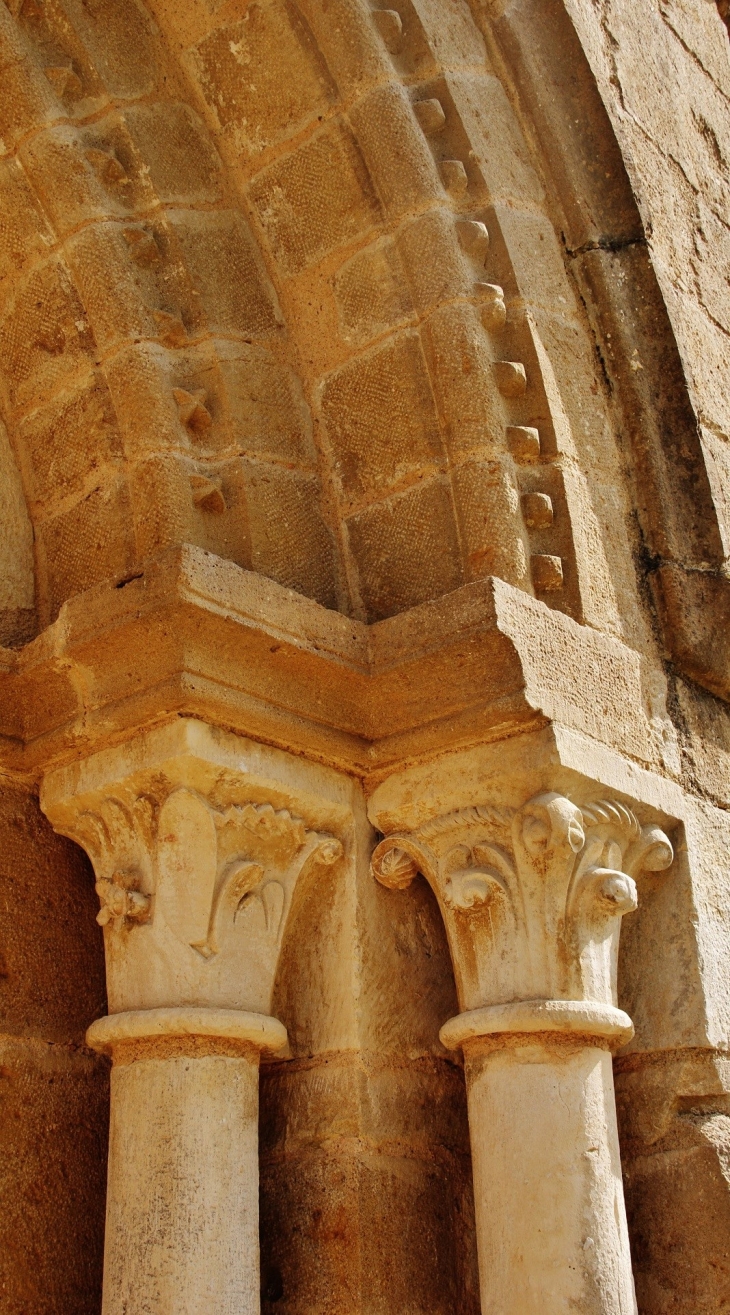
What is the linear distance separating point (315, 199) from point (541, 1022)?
64.9 inches

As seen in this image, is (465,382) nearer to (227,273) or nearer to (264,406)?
(264,406)

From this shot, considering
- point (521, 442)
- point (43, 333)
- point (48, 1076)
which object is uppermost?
point (43, 333)

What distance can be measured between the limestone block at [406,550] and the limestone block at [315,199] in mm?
565

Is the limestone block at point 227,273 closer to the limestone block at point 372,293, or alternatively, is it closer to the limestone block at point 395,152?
the limestone block at point 372,293

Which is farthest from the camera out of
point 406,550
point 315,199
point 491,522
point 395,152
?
point 315,199

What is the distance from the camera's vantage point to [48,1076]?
234 cm

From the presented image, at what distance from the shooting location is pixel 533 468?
2564 millimetres

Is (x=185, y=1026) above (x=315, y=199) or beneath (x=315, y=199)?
beneath

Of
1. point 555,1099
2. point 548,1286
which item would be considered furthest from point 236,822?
point 548,1286

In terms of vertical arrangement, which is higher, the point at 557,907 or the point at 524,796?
the point at 524,796

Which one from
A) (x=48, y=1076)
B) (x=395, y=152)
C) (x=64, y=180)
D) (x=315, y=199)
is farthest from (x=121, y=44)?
(x=48, y=1076)

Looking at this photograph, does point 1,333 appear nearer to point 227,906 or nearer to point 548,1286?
point 227,906

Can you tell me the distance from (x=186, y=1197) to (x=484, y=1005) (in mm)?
547

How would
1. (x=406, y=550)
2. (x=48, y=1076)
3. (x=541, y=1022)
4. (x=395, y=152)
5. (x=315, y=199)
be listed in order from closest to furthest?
(x=541, y=1022) < (x=48, y=1076) < (x=406, y=550) < (x=395, y=152) < (x=315, y=199)
